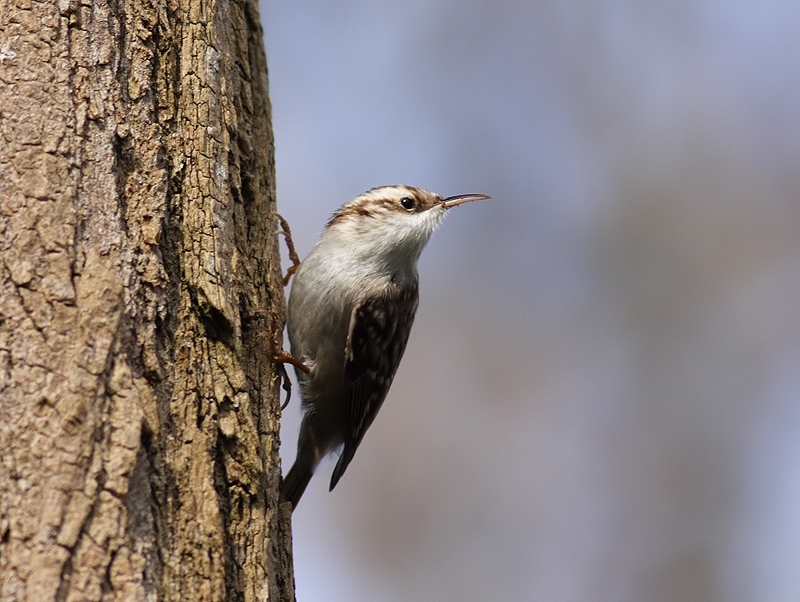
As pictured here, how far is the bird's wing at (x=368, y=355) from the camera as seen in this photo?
3.63 m

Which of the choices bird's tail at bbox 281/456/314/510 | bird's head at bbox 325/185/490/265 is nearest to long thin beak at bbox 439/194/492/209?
bird's head at bbox 325/185/490/265

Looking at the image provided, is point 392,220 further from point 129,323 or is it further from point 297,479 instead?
point 129,323

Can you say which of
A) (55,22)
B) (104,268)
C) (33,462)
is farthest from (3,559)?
(55,22)

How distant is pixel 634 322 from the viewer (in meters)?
7.02

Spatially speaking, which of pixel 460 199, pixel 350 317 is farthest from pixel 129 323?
pixel 460 199

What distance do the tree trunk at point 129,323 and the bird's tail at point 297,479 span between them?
105 centimetres

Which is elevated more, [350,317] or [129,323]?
[129,323]

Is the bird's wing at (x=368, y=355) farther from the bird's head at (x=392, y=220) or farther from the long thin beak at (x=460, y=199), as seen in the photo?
the long thin beak at (x=460, y=199)

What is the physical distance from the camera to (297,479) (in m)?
3.56

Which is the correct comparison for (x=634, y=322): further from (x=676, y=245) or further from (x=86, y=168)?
(x=86, y=168)

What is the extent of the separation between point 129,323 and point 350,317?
66.3 inches

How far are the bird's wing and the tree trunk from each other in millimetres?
971

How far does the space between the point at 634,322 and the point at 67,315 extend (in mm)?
5824

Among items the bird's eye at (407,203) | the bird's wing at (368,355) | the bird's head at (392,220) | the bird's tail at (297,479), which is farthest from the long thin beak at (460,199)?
the bird's tail at (297,479)
